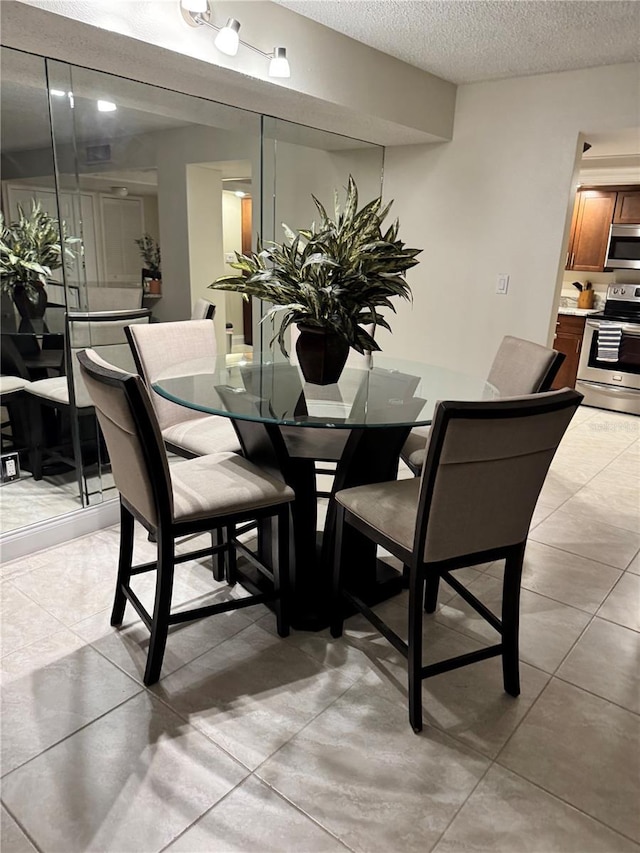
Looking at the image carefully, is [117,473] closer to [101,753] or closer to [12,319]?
[101,753]

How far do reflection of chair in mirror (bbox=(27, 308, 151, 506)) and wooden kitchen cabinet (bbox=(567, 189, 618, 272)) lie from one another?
4.48m

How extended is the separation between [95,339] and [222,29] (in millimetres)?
1442

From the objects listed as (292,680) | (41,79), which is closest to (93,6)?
(41,79)

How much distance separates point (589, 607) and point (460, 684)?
793 millimetres

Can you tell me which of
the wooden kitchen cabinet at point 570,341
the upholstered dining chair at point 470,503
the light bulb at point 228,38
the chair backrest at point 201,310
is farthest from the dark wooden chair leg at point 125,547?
the wooden kitchen cabinet at point 570,341

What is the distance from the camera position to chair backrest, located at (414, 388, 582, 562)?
146 cm

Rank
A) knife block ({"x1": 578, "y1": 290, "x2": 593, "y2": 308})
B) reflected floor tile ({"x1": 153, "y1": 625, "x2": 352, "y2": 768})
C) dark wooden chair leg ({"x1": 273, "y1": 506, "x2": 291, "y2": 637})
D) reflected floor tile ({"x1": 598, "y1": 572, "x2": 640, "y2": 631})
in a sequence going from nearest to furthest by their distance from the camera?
reflected floor tile ({"x1": 153, "y1": 625, "x2": 352, "y2": 768}) < dark wooden chair leg ({"x1": 273, "y1": 506, "x2": 291, "y2": 637}) < reflected floor tile ({"x1": 598, "y1": 572, "x2": 640, "y2": 631}) < knife block ({"x1": 578, "y1": 290, "x2": 593, "y2": 308})

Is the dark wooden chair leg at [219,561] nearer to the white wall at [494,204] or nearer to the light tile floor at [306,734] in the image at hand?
the light tile floor at [306,734]

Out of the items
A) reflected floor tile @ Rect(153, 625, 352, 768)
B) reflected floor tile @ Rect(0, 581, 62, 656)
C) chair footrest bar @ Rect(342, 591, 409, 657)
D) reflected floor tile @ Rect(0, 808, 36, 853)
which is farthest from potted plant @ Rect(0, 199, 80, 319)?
reflected floor tile @ Rect(0, 808, 36, 853)

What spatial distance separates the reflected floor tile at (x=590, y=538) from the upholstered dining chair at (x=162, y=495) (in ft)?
5.14

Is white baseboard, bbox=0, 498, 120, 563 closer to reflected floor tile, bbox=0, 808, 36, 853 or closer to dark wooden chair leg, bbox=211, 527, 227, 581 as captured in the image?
dark wooden chair leg, bbox=211, 527, 227, 581

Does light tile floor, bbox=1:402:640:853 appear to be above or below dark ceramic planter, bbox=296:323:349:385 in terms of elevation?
below

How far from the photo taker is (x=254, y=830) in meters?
1.42

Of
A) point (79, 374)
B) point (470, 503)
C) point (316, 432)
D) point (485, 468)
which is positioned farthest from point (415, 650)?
point (79, 374)
